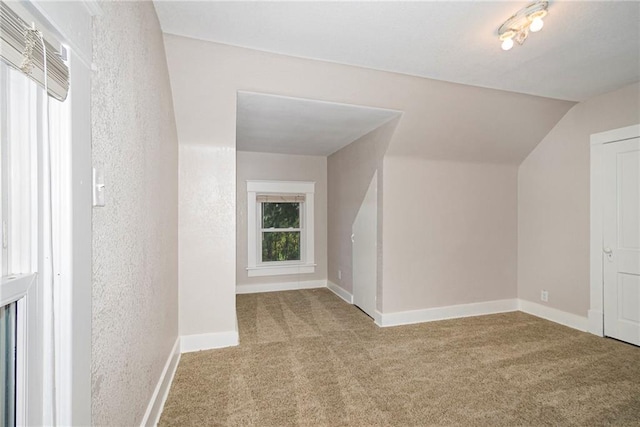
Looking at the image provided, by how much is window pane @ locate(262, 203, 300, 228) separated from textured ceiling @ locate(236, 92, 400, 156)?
984mm

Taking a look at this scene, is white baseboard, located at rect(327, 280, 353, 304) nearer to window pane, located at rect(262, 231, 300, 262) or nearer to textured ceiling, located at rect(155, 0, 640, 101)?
window pane, located at rect(262, 231, 300, 262)

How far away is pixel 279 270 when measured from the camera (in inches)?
189

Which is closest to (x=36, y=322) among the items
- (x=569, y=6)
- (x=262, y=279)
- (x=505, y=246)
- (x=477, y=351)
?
(x=569, y=6)

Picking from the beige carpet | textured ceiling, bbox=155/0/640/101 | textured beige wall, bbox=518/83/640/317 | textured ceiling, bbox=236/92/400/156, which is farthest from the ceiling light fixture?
the beige carpet

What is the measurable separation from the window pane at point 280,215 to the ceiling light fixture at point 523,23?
3.66 m

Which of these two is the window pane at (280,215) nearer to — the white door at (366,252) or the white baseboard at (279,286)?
the white baseboard at (279,286)

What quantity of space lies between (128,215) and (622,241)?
419 centimetres

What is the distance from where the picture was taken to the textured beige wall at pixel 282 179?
4.61 meters

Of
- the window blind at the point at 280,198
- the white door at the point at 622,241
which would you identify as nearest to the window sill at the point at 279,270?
the window blind at the point at 280,198

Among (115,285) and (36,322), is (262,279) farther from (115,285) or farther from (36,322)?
(36,322)

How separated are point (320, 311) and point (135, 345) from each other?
8.53ft

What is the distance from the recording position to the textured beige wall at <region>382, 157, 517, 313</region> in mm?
3398

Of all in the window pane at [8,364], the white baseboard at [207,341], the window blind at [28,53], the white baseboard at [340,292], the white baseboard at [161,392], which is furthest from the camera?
the white baseboard at [340,292]

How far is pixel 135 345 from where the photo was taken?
1.41 metres
